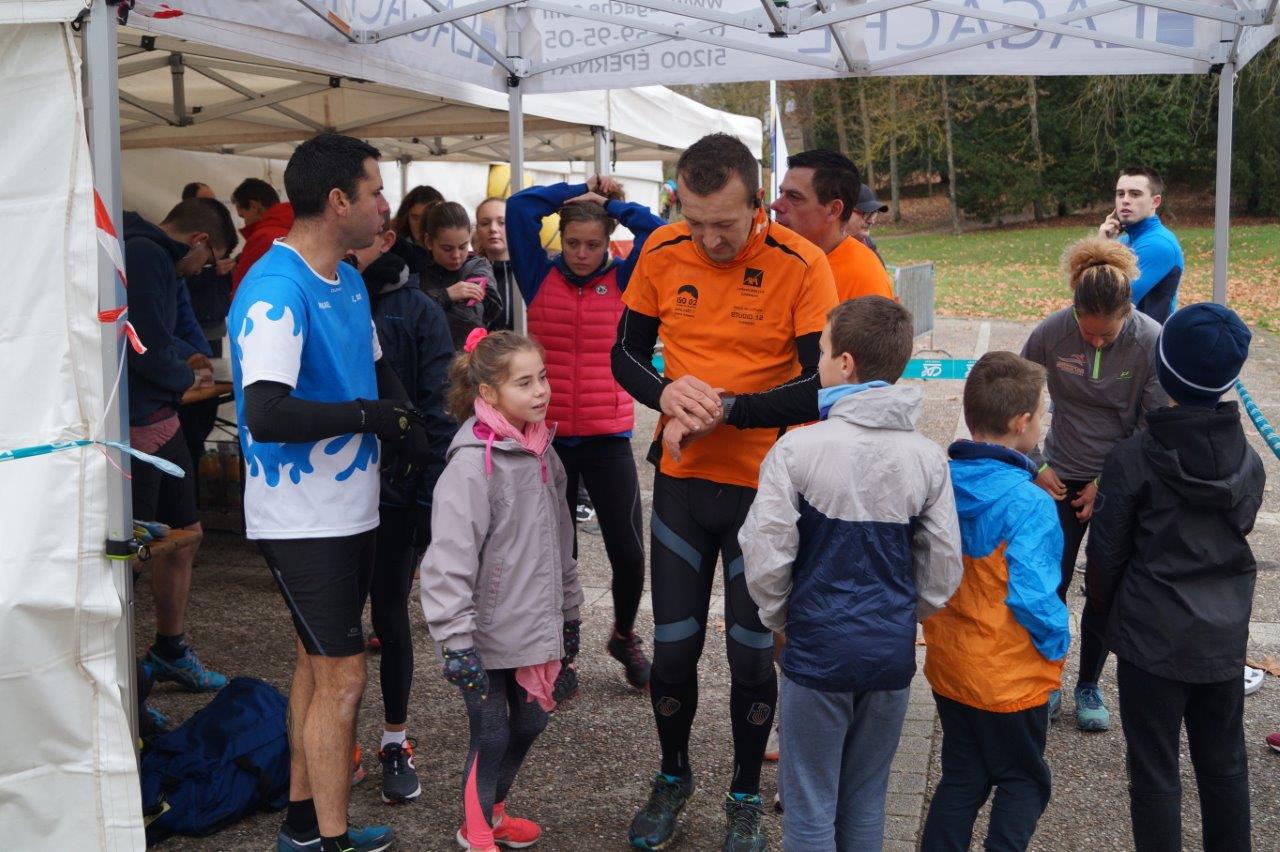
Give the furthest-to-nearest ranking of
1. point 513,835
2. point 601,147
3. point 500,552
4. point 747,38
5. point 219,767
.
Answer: point 601,147
point 747,38
point 219,767
point 513,835
point 500,552

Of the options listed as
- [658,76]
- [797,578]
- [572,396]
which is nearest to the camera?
[797,578]

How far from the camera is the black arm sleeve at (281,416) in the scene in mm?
2904

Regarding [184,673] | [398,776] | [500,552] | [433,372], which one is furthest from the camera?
[184,673]

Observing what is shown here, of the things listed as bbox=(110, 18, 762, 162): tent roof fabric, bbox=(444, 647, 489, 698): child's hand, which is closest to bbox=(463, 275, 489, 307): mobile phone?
bbox=(110, 18, 762, 162): tent roof fabric

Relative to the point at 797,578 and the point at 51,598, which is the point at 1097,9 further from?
the point at 51,598

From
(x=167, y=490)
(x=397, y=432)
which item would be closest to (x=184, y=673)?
(x=167, y=490)

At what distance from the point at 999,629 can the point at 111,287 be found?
7.97ft

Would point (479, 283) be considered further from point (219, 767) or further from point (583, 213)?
point (219, 767)

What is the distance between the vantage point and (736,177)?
10.5 feet

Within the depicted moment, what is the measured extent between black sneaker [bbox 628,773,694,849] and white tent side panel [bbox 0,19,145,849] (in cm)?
142

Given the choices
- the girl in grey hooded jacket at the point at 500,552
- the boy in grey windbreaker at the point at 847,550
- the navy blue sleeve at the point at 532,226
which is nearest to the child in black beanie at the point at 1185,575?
the boy in grey windbreaker at the point at 847,550

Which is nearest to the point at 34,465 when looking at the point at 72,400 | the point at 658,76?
the point at 72,400

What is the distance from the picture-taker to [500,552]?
3.27m

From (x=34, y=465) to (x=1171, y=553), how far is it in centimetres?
285
